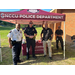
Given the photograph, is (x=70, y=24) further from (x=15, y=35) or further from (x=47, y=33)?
(x=15, y=35)

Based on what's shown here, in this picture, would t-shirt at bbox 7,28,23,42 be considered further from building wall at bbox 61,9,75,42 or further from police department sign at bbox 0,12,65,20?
building wall at bbox 61,9,75,42

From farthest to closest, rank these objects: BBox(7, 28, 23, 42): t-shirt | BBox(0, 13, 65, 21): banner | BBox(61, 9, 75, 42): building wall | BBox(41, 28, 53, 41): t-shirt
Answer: BBox(61, 9, 75, 42): building wall < BBox(41, 28, 53, 41): t-shirt < BBox(0, 13, 65, 21): banner < BBox(7, 28, 23, 42): t-shirt

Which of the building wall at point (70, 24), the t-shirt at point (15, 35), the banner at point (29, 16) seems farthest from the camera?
the building wall at point (70, 24)

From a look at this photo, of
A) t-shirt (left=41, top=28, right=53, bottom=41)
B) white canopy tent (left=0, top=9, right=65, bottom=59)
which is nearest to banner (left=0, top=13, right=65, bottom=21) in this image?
white canopy tent (left=0, top=9, right=65, bottom=59)

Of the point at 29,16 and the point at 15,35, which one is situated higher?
the point at 29,16

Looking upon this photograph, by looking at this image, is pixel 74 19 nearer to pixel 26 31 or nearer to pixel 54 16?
pixel 54 16

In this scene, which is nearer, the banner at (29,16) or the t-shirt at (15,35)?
the t-shirt at (15,35)

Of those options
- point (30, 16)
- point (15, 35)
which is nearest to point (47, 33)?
point (30, 16)

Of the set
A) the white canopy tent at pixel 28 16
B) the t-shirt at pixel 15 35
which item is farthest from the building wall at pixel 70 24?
the t-shirt at pixel 15 35

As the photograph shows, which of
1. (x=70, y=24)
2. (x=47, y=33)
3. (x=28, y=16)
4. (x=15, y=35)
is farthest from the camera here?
(x=70, y=24)

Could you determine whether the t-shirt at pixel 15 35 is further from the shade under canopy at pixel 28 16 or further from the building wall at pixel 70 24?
the building wall at pixel 70 24

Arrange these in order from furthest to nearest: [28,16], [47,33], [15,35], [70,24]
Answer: [70,24]
[47,33]
[28,16]
[15,35]

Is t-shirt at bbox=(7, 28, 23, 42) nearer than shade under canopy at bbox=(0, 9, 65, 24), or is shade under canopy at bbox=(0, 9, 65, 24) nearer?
t-shirt at bbox=(7, 28, 23, 42)

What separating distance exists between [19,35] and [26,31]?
2.06 feet
